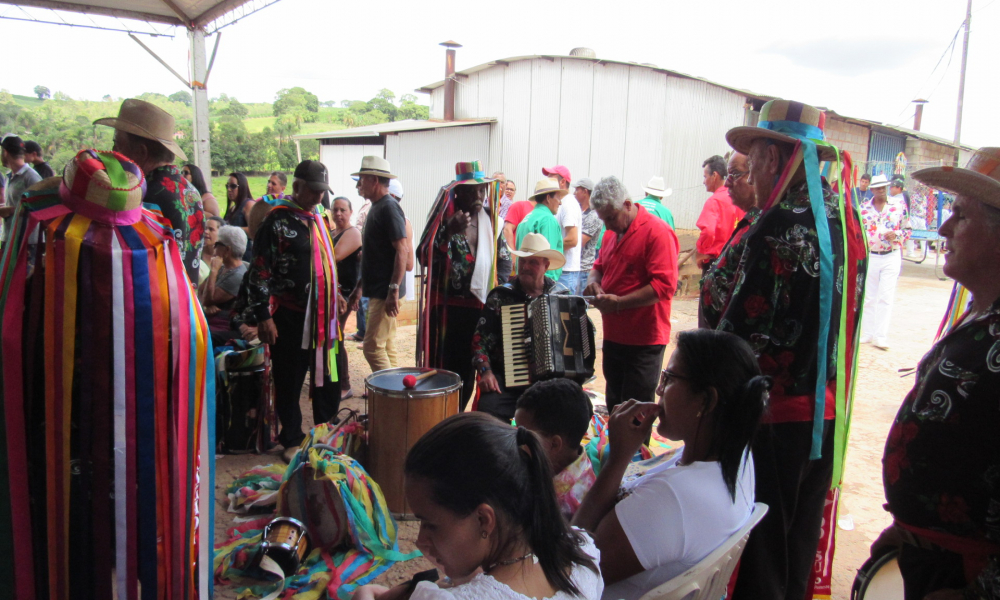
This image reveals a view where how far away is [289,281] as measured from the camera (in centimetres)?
396

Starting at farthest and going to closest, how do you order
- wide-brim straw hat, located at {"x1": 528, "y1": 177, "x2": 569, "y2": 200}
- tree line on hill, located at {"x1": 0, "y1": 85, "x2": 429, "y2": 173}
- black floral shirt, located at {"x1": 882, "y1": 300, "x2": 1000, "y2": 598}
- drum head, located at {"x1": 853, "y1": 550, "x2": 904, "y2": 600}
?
1. tree line on hill, located at {"x1": 0, "y1": 85, "x2": 429, "y2": 173}
2. wide-brim straw hat, located at {"x1": 528, "y1": 177, "x2": 569, "y2": 200}
3. drum head, located at {"x1": 853, "y1": 550, "x2": 904, "y2": 600}
4. black floral shirt, located at {"x1": 882, "y1": 300, "x2": 1000, "y2": 598}

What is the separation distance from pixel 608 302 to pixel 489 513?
2.67 m

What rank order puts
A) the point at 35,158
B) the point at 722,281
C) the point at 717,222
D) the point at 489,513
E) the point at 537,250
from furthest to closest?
the point at 35,158
the point at 717,222
the point at 537,250
the point at 722,281
the point at 489,513

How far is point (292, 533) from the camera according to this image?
3.03 m

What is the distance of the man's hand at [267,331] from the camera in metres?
3.88

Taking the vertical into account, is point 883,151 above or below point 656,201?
above

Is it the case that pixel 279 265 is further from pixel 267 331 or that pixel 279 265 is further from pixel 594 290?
pixel 594 290

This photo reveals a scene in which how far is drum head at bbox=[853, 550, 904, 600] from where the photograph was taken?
1.75 metres

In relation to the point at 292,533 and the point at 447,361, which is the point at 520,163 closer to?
the point at 447,361

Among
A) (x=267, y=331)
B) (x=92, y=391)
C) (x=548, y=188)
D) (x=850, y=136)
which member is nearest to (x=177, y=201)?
(x=267, y=331)

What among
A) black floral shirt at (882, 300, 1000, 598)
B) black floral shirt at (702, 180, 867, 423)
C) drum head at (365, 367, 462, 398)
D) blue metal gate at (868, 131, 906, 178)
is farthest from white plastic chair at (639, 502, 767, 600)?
blue metal gate at (868, 131, 906, 178)

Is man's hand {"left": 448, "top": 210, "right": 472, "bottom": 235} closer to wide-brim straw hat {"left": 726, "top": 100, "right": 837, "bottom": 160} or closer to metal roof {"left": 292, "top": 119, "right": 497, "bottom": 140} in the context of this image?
wide-brim straw hat {"left": 726, "top": 100, "right": 837, "bottom": 160}

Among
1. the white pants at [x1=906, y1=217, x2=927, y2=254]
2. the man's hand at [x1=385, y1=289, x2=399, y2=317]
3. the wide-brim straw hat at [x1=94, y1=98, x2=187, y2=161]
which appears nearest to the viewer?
the wide-brim straw hat at [x1=94, y1=98, x2=187, y2=161]

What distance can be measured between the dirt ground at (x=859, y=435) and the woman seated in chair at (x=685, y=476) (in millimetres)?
1726
